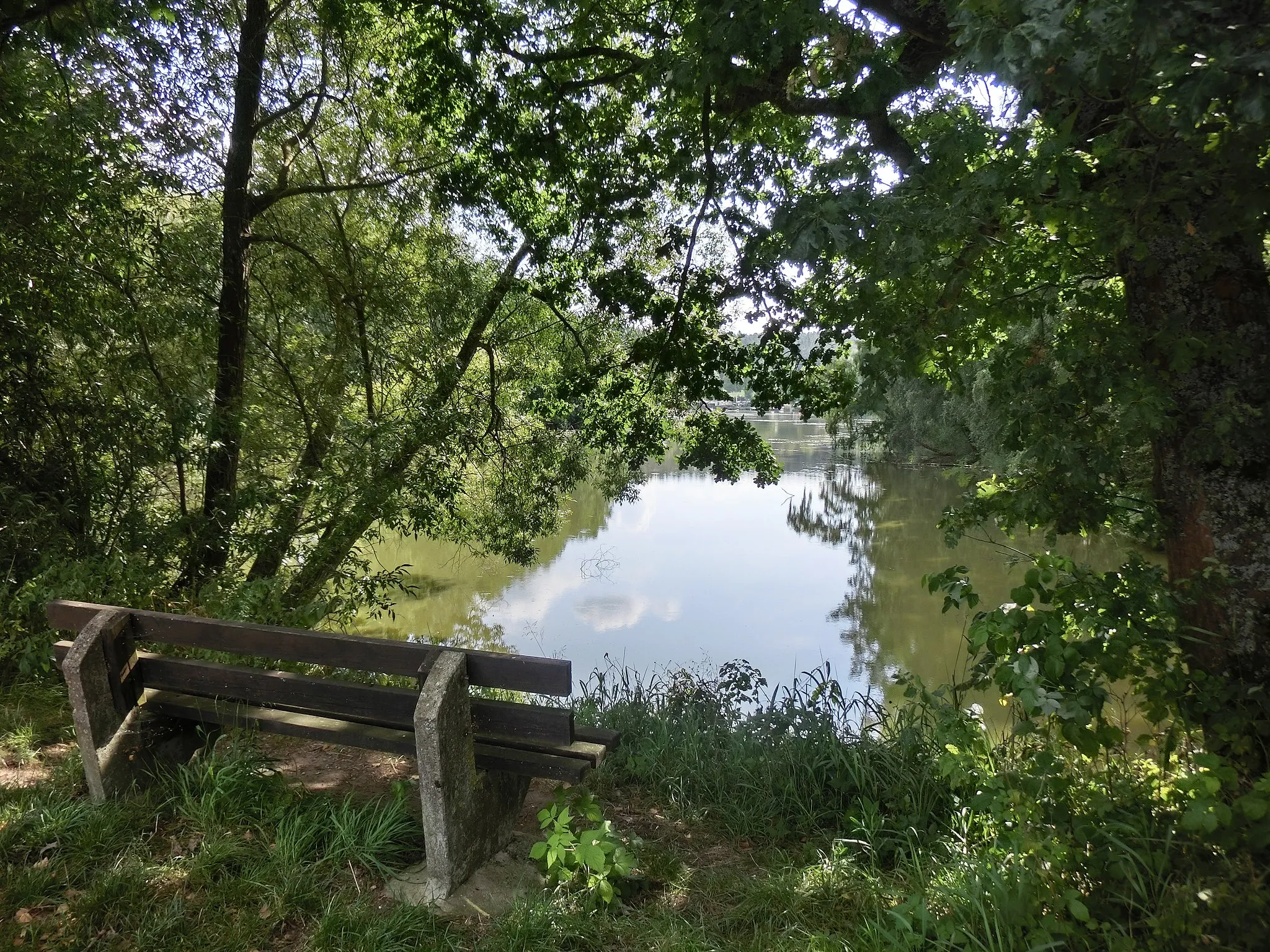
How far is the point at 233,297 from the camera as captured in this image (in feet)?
19.3

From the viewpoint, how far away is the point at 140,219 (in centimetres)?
486

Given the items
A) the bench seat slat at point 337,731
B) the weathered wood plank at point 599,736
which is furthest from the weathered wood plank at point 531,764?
the weathered wood plank at point 599,736

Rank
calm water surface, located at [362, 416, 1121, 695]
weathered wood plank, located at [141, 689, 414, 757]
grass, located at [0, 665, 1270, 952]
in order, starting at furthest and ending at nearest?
calm water surface, located at [362, 416, 1121, 695] < weathered wood plank, located at [141, 689, 414, 757] < grass, located at [0, 665, 1270, 952]

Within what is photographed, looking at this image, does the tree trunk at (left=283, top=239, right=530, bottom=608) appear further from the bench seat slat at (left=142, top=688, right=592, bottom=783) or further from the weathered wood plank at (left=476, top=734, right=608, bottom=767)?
the weathered wood plank at (left=476, top=734, right=608, bottom=767)

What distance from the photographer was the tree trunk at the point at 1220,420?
8.27 feet

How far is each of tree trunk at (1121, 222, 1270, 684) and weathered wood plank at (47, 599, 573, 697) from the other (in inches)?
87.3

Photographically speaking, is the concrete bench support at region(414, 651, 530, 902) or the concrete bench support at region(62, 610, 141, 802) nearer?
the concrete bench support at region(414, 651, 530, 902)

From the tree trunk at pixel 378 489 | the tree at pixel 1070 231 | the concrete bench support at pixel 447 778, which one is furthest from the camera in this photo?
the tree trunk at pixel 378 489

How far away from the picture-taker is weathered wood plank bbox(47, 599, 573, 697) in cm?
231

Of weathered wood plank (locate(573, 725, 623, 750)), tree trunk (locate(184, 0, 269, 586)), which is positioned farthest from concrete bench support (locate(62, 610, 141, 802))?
tree trunk (locate(184, 0, 269, 586))

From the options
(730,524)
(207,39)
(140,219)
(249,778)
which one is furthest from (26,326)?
(730,524)

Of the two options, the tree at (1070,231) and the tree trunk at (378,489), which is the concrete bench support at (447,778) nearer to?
the tree at (1070,231)

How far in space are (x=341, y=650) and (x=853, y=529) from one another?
1648 centimetres

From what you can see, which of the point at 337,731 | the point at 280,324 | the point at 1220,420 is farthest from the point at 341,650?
the point at 280,324
